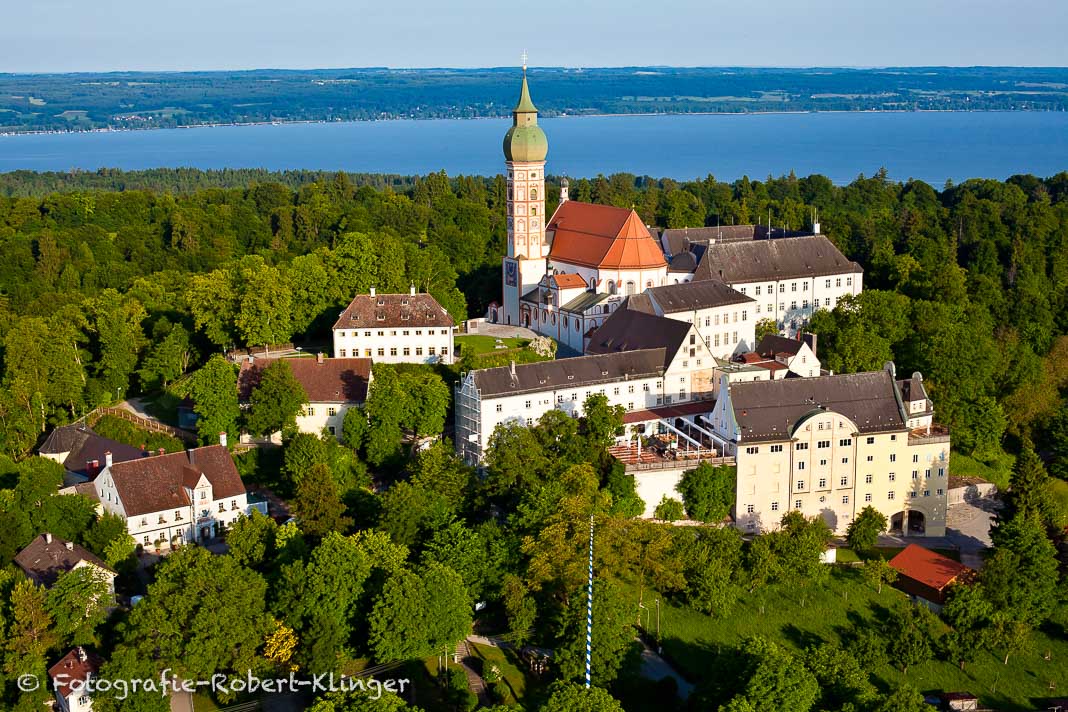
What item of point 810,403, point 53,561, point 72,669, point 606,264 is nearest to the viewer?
point 72,669

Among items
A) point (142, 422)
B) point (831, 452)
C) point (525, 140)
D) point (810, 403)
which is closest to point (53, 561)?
point (142, 422)

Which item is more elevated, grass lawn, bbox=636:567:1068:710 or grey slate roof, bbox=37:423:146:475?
grey slate roof, bbox=37:423:146:475

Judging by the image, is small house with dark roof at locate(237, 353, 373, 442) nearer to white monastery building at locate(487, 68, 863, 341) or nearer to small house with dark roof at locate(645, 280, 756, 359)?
white monastery building at locate(487, 68, 863, 341)

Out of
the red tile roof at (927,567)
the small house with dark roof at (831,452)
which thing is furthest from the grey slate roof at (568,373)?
the red tile roof at (927,567)

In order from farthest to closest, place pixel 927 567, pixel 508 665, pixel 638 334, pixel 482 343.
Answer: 1. pixel 482 343
2. pixel 638 334
3. pixel 927 567
4. pixel 508 665

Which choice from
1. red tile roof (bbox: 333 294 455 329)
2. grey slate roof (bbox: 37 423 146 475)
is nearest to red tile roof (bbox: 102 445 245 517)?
grey slate roof (bbox: 37 423 146 475)

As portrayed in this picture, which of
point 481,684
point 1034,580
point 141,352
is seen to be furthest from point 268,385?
point 1034,580

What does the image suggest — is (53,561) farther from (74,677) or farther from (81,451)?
(81,451)
